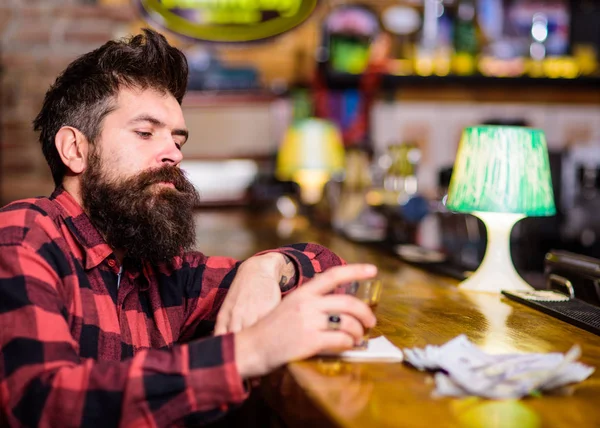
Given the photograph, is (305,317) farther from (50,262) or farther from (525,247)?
(525,247)

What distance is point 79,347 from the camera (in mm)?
1175

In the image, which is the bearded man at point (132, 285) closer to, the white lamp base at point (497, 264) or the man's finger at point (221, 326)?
the man's finger at point (221, 326)

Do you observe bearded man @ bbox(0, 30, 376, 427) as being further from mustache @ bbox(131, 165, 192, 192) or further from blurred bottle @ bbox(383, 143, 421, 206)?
blurred bottle @ bbox(383, 143, 421, 206)

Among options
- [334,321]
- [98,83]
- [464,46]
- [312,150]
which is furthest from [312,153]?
[334,321]

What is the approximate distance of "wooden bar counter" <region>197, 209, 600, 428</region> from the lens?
2.72ft

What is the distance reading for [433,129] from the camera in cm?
547

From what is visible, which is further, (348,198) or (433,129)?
(433,129)

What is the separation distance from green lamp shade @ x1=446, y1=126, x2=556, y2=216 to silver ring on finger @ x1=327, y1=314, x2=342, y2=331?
2.78ft

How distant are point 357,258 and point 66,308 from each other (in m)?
1.39

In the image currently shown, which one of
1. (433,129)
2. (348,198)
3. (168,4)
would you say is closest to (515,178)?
(348,198)

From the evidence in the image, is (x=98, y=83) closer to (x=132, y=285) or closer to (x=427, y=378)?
(x=132, y=285)

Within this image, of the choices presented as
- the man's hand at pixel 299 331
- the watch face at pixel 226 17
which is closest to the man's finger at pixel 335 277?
the man's hand at pixel 299 331

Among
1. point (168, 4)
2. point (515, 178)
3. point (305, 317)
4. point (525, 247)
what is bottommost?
point (525, 247)

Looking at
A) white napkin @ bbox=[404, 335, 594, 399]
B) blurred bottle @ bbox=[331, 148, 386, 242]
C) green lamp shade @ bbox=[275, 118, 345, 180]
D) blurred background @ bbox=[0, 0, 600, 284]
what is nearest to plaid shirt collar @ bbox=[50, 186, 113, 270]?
white napkin @ bbox=[404, 335, 594, 399]
